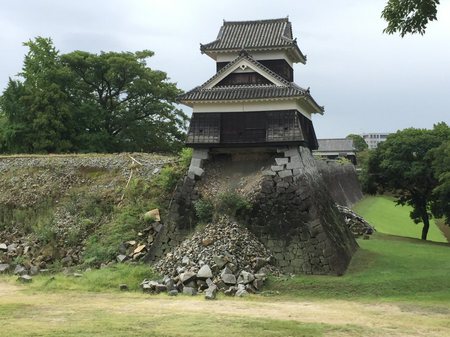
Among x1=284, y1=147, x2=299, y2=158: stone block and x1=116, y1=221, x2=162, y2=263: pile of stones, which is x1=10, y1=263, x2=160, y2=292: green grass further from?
x1=284, y1=147, x2=299, y2=158: stone block

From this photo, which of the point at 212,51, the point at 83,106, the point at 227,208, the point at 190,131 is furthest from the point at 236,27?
the point at 83,106

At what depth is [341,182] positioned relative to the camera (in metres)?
43.3

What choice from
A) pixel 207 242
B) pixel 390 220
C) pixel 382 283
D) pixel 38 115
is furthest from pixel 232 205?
pixel 390 220

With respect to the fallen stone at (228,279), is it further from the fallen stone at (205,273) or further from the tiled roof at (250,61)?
the tiled roof at (250,61)

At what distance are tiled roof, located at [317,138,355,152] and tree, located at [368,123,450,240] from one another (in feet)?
125

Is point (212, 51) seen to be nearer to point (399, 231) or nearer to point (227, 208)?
point (227, 208)

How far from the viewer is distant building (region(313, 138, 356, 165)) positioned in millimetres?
68250

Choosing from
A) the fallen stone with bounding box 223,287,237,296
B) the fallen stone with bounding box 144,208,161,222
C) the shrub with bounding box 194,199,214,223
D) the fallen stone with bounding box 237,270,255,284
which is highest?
the shrub with bounding box 194,199,214,223

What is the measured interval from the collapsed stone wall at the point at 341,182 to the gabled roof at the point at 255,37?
14.0 meters

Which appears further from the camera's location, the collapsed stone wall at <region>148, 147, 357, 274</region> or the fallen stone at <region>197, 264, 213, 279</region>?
the collapsed stone wall at <region>148, 147, 357, 274</region>

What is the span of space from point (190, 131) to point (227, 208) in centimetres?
356

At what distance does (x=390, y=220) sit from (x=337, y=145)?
31677 mm

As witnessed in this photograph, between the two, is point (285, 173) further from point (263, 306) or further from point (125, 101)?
point (125, 101)

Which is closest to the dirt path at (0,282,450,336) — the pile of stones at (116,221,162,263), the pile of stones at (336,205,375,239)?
the pile of stones at (116,221,162,263)
